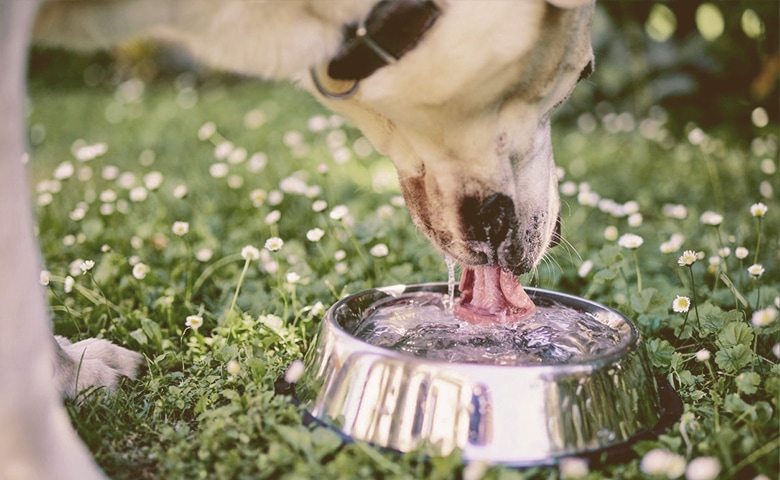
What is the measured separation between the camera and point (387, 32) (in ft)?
5.43

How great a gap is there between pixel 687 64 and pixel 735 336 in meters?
3.45

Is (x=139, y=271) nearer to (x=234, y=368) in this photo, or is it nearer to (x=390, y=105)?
(x=234, y=368)

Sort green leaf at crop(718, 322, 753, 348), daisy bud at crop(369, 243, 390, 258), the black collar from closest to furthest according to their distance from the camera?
the black collar
green leaf at crop(718, 322, 753, 348)
daisy bud at crop(369, 243, 390, 258)

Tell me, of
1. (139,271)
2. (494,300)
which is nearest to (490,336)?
(494,300)

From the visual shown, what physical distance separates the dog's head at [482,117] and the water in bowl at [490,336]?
0.52 feet

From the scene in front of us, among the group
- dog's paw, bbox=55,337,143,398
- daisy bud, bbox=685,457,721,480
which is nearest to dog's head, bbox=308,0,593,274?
daisy bud, bbox=685,457,721,480

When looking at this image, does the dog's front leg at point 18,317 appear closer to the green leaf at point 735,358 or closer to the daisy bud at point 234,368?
the daisy bud at point 234,368

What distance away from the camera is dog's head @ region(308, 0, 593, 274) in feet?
5.54

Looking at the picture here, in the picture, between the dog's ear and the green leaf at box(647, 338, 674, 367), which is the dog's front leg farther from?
the green leaf at box(647, 338, 674, 367)

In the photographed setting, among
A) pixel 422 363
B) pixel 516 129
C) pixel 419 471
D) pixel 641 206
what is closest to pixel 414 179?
pixel 516 129

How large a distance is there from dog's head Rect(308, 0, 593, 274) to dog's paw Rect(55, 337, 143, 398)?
2.69 feet

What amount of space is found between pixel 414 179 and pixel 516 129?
0.28 metres

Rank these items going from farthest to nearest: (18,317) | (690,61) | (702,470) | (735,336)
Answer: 1. (690,61)
2. (735,336)
3. (702,470)
4. (18,317)

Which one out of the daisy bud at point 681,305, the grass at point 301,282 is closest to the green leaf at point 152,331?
the grass at point 301,282
